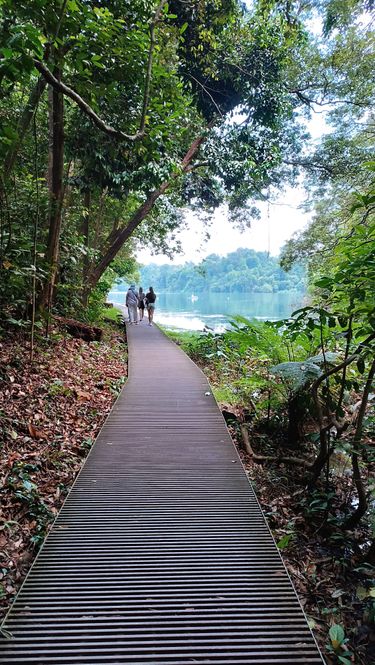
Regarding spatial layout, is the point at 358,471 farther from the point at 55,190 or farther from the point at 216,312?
the point at 216,312

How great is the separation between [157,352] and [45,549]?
282 inches

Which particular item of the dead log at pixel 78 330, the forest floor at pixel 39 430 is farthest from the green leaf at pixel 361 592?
the dead log at pixel 78 330

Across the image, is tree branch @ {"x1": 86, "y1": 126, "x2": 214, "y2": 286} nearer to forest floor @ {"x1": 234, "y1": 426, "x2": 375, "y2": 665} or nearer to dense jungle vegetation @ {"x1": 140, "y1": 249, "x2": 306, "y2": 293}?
forest floor @ {"x1": 234, "y1": 426, "x2": 375, "y2": 665}

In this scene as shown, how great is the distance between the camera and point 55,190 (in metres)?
6.60

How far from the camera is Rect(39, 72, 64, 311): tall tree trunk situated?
6.32m

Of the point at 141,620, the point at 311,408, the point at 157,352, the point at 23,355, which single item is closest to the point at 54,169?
the point at 23,355

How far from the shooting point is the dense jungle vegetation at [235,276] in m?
74.4

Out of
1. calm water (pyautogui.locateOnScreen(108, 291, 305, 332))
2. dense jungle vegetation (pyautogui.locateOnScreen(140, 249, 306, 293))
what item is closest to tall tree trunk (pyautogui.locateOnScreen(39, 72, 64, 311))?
calm water (pyautogui.locateOnScreen(108, 291, 305, 332))

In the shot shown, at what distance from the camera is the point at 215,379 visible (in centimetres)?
786

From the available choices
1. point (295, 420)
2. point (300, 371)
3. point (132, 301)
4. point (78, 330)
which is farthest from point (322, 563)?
point (132, 301)

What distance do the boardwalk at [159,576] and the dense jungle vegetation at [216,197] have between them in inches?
12.4

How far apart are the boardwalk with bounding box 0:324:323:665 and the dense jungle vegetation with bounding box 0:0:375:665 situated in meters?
0.31

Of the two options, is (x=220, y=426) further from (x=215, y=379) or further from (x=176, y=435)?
(x=215, y=379)

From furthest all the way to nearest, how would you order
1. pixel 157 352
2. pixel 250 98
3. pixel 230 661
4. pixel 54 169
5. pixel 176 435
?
pixel 157 352 → pixel 250 98 → pixel 54 169 → pixel 176 435 → pixel 230 661
